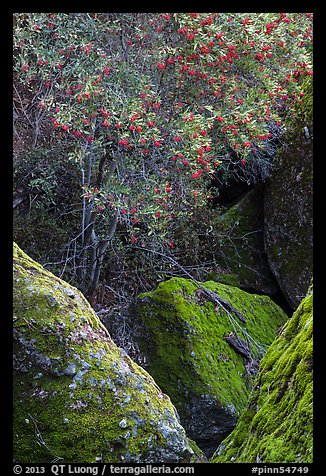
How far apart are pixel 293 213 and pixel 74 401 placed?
239 inches

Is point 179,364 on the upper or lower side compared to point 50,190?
lower

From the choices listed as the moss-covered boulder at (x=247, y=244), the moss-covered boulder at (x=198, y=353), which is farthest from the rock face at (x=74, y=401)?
the moss-covered boulder at (x=247, y=244)

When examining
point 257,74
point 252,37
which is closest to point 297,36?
point 257,74

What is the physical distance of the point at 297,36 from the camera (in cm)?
698

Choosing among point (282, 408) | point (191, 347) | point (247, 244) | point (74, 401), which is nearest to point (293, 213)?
point (247, 244)

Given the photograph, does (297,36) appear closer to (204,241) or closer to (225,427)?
(204,241)

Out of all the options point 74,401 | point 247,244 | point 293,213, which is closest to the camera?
point 74,401

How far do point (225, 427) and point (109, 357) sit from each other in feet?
9.99

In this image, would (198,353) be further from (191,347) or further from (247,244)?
(247,244)

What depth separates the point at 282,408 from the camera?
9.49 feet

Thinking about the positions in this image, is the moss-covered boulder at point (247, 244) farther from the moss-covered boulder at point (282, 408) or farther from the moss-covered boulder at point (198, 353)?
the moss-covered boulder at point (282, 408)

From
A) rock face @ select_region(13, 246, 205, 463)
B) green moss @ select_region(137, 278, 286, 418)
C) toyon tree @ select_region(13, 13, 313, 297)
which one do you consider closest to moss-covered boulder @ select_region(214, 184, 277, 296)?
green moss @ select_region(137, 278, 286, 418)

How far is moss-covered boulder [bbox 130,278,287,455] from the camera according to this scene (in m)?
5.62

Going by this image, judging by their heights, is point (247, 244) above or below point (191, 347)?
above
